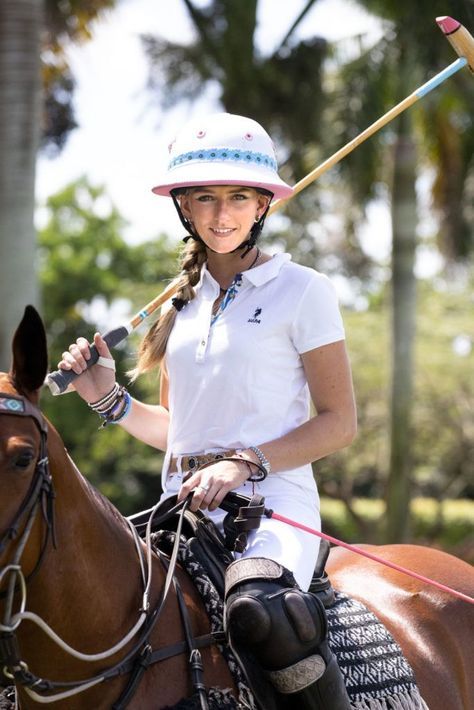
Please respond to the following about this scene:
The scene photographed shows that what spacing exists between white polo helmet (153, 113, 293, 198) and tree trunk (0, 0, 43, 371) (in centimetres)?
575

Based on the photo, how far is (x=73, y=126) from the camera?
1727 cm

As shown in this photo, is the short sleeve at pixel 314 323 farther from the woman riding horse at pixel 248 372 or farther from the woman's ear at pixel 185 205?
the woman's ear at pixel 185 205

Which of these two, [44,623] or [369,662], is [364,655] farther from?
[44,623]

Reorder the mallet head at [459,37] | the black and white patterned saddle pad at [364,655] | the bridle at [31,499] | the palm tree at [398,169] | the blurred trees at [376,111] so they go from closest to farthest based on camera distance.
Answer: the bridle at [31,499], the black and white patterned saddle pad at [364,655], the mallet head at [459,37], the blurred trees at [376,111], the palm tree at [398,169]

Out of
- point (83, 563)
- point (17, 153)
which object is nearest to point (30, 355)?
point (83, 563)

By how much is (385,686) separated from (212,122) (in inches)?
80.4

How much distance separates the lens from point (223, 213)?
3678 millimetres

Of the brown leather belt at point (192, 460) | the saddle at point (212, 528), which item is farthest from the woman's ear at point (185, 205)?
the saddle at point (212, 528)

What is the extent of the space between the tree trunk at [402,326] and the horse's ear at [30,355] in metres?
15.2

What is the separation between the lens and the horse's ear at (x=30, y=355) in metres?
2.92

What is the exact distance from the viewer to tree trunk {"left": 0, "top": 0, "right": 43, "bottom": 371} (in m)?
9.34

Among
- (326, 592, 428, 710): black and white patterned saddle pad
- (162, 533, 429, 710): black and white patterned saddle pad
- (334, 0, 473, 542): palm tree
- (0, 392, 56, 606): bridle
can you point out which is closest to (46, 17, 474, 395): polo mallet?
(162, 533, 429, 710): black and white patterned saddle pad

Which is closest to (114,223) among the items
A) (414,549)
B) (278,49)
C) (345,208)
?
(345,208)

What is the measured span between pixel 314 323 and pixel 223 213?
0.49 m
